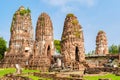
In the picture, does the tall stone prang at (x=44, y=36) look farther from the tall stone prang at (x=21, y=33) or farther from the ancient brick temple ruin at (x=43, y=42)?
the tall stone prang at (x=21, y=33)

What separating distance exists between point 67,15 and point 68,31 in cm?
228

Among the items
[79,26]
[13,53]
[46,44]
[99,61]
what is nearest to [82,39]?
[79,26]

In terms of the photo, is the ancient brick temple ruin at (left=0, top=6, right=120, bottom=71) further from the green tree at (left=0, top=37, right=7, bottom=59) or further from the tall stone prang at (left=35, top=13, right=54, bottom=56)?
the green tree at (left=0, top=37, right=7, bottom=59)

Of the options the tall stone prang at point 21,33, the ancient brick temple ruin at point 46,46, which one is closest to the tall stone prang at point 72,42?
the ancient brick temple ruin at point 46,46

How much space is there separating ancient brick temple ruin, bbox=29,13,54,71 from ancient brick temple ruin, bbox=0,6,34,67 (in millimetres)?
3837

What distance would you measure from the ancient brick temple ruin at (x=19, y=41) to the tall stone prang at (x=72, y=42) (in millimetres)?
11143

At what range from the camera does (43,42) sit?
4197cm

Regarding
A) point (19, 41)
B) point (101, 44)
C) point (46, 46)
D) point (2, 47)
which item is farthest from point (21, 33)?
point (2, 47)

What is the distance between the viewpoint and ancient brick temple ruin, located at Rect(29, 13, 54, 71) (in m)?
40.9

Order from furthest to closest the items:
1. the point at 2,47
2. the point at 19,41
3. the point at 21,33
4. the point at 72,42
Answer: the point at 2,47 < the point at 21,33 < the point at 19,41 < the point at 72,42

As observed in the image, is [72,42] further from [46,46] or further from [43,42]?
[43,42]

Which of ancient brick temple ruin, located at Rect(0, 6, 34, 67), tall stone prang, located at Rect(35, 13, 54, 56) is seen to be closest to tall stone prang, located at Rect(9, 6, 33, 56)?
ancient brick temple ruin, located at Rect(0, 6, 34, 67)

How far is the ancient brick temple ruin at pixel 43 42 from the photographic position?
40.9 metres

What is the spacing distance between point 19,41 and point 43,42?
21.3ft
